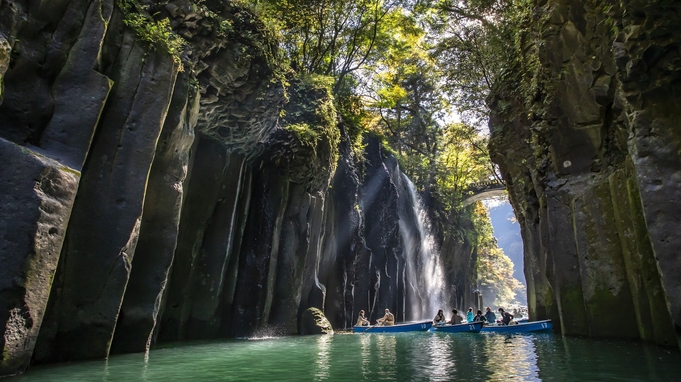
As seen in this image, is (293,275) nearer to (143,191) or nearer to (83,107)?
(143,191)

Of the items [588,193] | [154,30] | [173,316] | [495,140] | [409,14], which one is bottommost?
[173,316]

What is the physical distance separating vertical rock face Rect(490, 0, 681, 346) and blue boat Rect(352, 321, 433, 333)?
14.3 feet

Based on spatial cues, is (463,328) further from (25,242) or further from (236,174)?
(25,242)

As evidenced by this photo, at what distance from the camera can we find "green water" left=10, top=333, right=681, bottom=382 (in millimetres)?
6309

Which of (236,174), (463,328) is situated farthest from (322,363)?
(463,328)

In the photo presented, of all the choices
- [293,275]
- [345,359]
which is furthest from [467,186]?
[345,359]

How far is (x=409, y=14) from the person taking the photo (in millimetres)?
23031

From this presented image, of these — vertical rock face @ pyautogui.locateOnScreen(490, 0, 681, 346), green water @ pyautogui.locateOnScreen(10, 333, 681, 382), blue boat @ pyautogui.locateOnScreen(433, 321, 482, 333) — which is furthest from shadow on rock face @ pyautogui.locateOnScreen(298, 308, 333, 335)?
vertical rock face @ pyautogui.locateOnScreen(490, 0, 681, 346)

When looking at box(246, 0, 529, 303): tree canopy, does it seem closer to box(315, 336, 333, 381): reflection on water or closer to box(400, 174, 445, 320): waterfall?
box(400, 174, 445, 320): waterfall

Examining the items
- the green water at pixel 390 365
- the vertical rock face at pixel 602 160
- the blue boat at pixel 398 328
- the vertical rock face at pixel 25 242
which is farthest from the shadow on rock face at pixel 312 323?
the vertical rock face at pixel 25 242

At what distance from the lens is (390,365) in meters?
7.77

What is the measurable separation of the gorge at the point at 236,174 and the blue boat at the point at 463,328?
2.48 m

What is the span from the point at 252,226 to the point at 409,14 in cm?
1391

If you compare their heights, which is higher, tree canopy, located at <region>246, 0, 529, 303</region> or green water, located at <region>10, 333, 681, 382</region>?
tree canopy, located at <region>246, 0, 529, 303</region>
